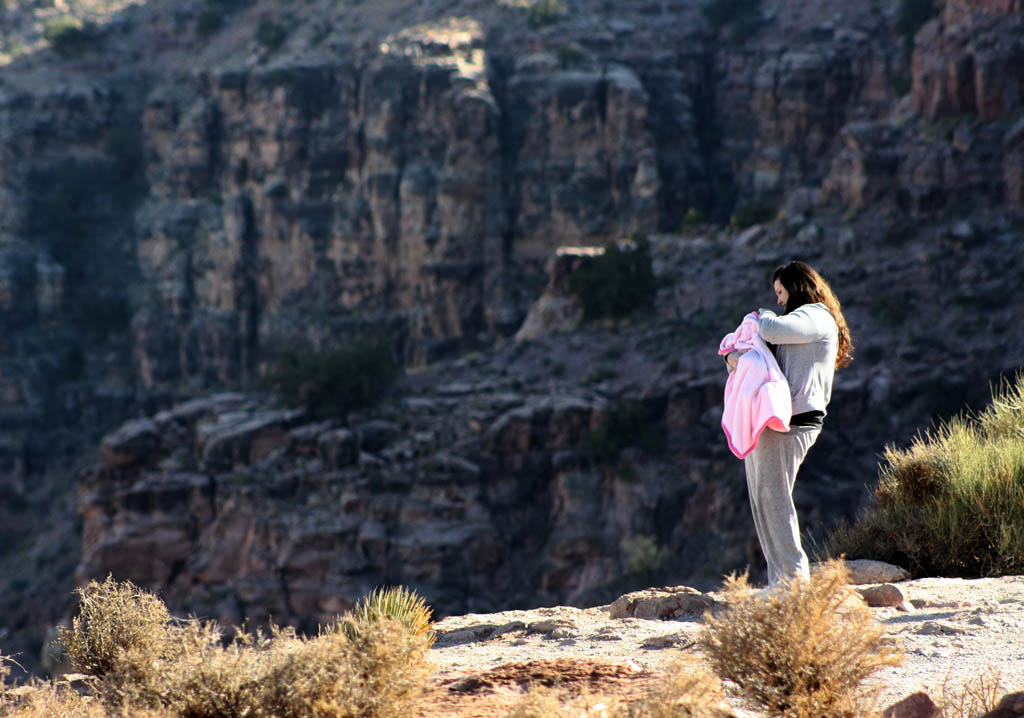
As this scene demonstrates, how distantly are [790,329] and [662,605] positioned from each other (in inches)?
98.6

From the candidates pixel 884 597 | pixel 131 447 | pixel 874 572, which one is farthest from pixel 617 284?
pixel 884 597

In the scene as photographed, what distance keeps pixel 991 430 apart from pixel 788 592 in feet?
17.4

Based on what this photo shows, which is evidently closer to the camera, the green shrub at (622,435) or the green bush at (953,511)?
the green bush at (953,511)

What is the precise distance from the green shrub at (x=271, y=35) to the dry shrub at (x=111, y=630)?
46.7 meters

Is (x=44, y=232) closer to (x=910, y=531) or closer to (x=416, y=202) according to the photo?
(x=416, y=202)

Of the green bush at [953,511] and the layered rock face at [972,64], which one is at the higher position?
the layered rock face at [972,64]

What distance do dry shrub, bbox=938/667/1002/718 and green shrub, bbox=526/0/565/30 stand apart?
143 feet

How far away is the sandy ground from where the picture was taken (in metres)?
5.20

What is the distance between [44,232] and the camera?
49.8 metres

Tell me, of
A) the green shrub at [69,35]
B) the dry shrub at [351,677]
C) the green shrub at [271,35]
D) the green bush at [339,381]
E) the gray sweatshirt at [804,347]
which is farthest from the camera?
the green shrub at [69,35]

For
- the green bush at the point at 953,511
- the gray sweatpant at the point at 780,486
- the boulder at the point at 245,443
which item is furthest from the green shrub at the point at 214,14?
the gray sweatpant at the point at 780,486

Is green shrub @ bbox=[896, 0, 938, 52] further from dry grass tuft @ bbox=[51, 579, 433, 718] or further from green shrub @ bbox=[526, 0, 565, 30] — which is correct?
dry grass tuft @ bbox=[51, 579, 433, 718]

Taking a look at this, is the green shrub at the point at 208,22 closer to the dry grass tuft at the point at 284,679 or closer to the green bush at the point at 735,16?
the green bush at the point at 735,16

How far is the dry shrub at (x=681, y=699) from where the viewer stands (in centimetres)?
428
